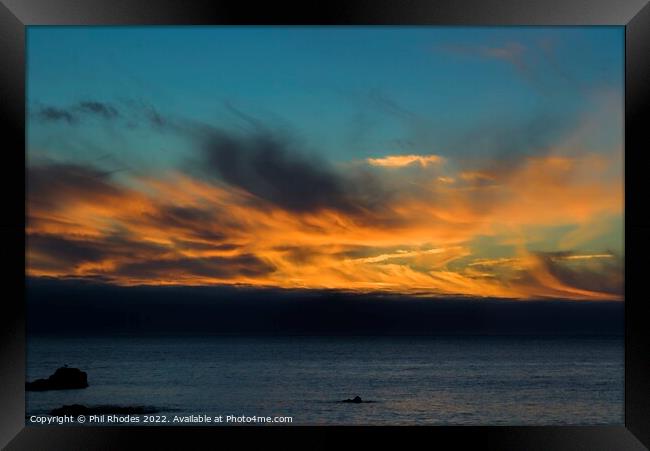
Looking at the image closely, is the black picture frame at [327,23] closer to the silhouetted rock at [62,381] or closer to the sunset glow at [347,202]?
the sunset glow at [347,202]

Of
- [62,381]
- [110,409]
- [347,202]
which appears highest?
[347,202]

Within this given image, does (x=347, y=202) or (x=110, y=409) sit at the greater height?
(x=347, y=202)

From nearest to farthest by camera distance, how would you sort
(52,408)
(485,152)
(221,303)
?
(52,408), (485,152), (221,303)

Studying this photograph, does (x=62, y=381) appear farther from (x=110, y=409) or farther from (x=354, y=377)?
(x=354, y=377)

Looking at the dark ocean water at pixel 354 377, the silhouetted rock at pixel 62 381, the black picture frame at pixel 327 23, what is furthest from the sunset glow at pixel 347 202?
the black picture frame at pixel 327 23

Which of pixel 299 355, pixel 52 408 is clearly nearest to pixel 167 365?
pixel 299 355

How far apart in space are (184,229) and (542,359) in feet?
54.4

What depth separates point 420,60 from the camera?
30625mm

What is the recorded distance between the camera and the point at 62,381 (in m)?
29.7

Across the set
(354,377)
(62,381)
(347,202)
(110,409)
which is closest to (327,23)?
(110,409)

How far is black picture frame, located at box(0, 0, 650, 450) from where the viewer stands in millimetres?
4027

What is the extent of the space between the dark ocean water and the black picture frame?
64.0ft

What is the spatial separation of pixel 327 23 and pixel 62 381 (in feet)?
93.7

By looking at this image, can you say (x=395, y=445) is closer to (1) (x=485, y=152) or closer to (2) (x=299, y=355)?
(1) (x=485, y=152)
